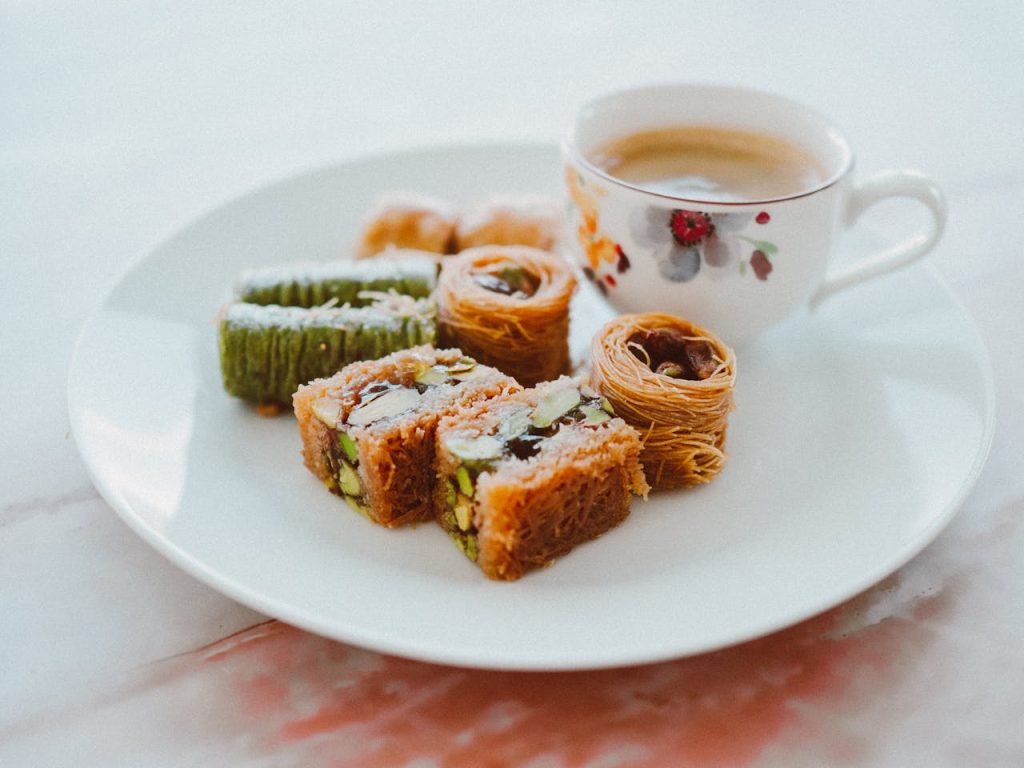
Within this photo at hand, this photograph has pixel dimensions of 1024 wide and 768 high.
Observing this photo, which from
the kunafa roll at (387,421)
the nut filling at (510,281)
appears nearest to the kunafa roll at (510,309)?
the nut filling at (510,281)

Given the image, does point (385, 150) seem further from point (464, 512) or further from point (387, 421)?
point (464, 512)

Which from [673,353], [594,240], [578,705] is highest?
[594,240]

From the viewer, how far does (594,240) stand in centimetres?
209

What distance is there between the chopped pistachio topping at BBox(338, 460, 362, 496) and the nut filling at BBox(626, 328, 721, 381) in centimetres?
54

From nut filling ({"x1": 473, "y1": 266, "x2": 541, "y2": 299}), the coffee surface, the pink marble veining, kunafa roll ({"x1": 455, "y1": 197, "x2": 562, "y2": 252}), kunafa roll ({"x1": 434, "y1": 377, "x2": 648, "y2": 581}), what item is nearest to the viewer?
the pink marble veining

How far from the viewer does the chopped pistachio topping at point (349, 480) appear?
1662mm

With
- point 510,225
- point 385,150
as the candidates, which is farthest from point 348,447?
point 385,150

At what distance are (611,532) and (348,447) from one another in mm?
457

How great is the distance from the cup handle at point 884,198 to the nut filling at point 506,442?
740 millimetres

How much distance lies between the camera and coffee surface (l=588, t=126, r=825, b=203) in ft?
7.12

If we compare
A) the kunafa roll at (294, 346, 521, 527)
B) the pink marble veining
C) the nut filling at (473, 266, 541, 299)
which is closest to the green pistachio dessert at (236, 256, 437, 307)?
the nut filling at (473, 266, 541, 299)

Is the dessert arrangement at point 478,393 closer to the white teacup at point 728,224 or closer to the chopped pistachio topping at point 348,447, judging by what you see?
the chopped pistachio topping at point 348,447

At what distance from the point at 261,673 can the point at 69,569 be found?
0.44 metres

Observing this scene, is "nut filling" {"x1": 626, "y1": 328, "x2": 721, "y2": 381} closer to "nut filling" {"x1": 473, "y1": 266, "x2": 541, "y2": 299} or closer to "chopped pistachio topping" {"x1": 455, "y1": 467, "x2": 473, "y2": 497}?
"nut filling" {"x1": 473, "y1": 266, "x2": 541, "y2": 299}
